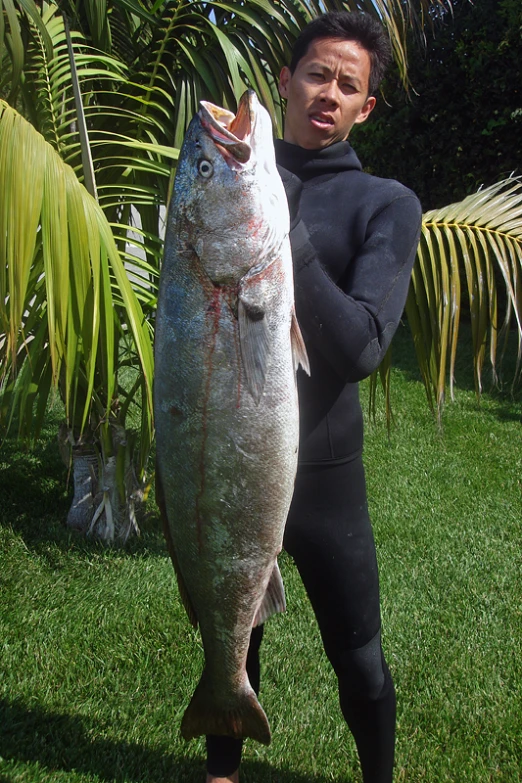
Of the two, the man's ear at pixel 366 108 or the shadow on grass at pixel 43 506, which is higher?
the man's ear at pixel 366 108

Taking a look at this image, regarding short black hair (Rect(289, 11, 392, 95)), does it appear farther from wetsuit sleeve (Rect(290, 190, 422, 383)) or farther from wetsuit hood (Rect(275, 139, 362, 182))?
wetsuit sleeve (Rect(290, 190, 422, 383))

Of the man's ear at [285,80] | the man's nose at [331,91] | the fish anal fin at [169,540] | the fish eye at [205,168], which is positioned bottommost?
the fish anal fin at [169,540]

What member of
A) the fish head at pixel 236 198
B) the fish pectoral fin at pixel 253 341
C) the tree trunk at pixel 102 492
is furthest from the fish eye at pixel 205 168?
the tree trunk at pixel 102 492

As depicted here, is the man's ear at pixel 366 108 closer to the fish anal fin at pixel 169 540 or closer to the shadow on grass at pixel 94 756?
the fish anal fin at pixel 169 540

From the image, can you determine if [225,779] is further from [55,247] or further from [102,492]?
[102,492]

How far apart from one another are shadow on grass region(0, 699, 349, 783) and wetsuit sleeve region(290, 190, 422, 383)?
1.75 m

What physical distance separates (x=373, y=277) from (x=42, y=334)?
2223 millimetres

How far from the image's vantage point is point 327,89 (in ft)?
5.94

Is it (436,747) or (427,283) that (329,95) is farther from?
(436,747)

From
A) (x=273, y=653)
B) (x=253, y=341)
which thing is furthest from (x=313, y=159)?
(x=273, y=653)

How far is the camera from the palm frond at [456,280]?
303 centimetres

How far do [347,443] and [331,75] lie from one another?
0.98 m

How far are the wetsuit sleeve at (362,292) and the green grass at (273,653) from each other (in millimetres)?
1740

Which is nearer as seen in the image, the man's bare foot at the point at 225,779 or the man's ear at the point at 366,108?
the man's ear at the point at 366,108
